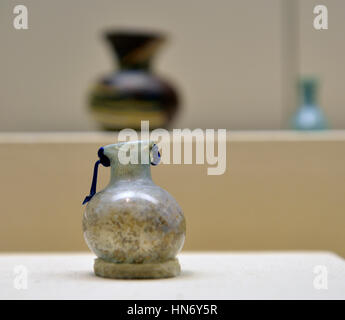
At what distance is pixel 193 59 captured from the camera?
102 inches

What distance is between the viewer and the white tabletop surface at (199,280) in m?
0.95

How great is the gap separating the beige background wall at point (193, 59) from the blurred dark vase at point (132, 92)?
13.3 inches

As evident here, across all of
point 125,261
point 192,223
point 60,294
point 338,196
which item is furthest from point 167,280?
point 338,196

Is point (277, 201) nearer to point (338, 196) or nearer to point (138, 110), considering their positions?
point (338, 196)

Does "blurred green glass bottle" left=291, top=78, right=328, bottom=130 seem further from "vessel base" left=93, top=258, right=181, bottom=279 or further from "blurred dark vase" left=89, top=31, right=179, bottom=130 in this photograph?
"vessel base" left=93, top=258, right=181, bottom=279

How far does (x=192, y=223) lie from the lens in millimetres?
1921

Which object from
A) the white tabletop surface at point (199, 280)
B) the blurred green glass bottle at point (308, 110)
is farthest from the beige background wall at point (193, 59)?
the white tabletop surface at point (199, 280)

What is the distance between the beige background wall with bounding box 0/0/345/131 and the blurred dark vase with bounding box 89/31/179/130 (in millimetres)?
338

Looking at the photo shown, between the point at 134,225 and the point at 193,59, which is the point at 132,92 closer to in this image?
the point at 193,59

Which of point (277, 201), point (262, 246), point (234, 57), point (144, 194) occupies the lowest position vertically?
point (262, 246)

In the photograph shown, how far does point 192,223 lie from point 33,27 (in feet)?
3.47

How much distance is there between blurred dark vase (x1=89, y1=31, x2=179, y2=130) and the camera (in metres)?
2.15

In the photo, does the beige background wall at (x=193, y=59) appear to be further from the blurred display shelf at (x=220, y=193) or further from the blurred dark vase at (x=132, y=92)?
the blurred display shelf at (x=220, y=193)

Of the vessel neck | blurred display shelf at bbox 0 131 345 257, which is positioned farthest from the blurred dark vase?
the vessel neck
